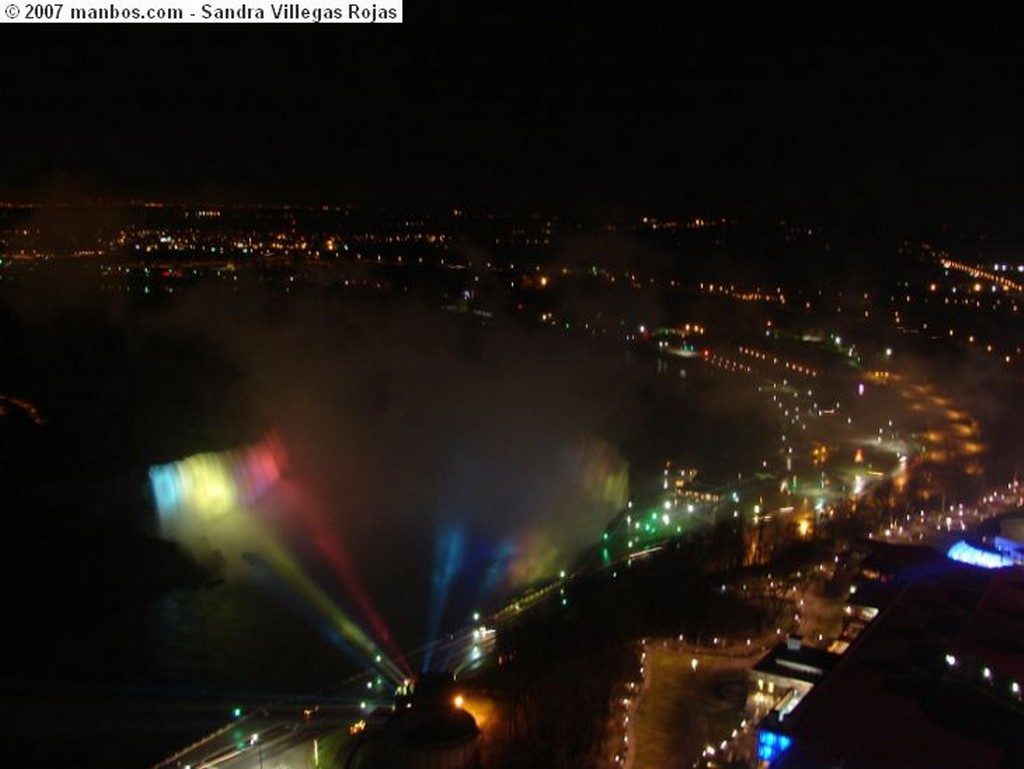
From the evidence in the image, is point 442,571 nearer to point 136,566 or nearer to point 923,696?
point 136,566

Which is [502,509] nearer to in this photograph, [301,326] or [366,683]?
[366,683]

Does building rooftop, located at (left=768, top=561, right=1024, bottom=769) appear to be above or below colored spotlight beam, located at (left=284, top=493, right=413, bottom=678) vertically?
above

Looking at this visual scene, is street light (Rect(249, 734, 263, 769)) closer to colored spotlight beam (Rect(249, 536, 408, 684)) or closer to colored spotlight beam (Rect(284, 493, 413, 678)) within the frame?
colored spotlight beam (Rect(249, 536, 408, 684))

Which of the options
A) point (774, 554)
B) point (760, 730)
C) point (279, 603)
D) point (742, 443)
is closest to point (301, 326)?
point (742, 443)

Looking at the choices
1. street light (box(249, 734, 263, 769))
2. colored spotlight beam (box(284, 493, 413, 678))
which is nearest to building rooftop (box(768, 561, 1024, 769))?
street light (box(249, 734, 263, 769))

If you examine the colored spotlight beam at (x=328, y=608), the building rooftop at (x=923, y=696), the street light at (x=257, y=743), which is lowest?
the colored spotlight beam at (x=328, y=608)

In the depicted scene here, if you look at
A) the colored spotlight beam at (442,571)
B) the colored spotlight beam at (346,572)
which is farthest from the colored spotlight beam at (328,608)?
the colored spotlight beam at (442,571)

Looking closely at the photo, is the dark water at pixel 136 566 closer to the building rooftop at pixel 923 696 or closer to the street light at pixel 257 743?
the street light at pixel 257 743

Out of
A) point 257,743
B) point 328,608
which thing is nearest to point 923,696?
point 257,743

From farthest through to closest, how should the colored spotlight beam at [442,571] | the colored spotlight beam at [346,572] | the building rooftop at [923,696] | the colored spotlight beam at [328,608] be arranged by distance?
the colored spotlight beam at [442,571]
the colored spotlight beam at [346,572]
the colored spotlight beam at [328,608]
the building rooftop at [923,696]
